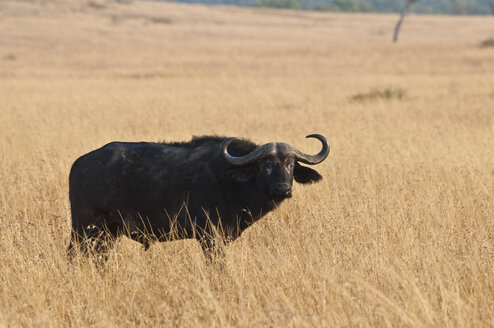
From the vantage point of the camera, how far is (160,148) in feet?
19.2

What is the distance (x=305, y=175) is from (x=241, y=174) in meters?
0.76

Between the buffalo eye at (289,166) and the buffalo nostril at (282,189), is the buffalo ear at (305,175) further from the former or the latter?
the buffalo nostril at (282,189)

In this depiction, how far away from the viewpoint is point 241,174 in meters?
5.54

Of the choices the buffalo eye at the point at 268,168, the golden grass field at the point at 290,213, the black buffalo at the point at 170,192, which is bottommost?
the golden grass field at the point at 290,213

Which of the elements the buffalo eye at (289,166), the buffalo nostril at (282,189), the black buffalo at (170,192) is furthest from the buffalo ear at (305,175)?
the buffalo nostril at (282,189)

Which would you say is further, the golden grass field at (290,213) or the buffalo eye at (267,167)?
the buffalo eye at (267,167)

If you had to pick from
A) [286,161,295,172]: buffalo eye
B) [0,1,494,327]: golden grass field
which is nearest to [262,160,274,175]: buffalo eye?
[286,161,295,172]: buffalo eye

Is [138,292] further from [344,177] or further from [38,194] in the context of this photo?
[344,177]

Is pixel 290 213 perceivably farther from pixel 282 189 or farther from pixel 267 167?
pixel 282 189

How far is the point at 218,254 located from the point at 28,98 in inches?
626

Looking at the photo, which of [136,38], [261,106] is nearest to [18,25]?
[136,38]

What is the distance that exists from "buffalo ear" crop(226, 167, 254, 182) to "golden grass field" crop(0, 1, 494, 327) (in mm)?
624

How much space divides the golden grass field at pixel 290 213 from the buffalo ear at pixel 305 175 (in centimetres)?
54

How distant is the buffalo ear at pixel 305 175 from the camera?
5.93 meters
